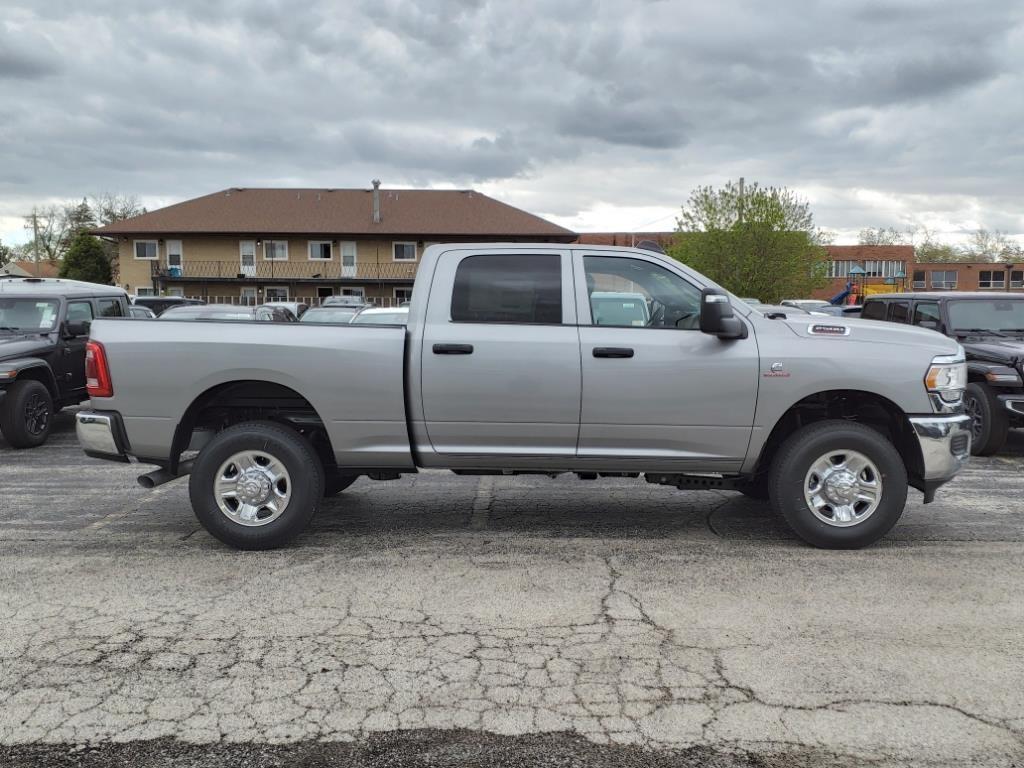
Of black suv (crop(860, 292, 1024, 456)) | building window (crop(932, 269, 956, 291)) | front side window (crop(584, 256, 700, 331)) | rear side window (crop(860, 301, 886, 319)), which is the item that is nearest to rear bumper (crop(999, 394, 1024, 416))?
black suv (crop(860, 292, 1024, 456))

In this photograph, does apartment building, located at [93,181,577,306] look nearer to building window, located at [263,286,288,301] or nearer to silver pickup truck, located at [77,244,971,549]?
building window, located at [263,286,288,301]

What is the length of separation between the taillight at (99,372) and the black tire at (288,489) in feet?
2.48

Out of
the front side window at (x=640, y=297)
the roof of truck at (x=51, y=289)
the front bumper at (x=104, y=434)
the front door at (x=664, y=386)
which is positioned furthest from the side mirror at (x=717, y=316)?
the roof of truck at (x=51, y=289)

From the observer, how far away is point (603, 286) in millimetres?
5762

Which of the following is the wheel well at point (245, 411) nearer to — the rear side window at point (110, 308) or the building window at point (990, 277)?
the rear side window at point (110, 308)

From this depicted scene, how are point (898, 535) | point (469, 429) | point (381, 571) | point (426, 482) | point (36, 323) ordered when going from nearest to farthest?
point (381, 571)
point (469, 429)
point (898, 535)
point (426, 482)
point (36, 323)

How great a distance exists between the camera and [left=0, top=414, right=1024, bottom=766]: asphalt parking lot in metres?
3.26

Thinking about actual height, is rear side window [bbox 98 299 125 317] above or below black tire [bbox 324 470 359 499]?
above

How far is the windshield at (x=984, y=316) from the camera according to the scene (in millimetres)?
10297

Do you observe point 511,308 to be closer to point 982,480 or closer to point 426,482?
point 426,482

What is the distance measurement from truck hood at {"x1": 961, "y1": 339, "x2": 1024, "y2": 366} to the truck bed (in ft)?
22.7

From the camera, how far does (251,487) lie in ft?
18.5

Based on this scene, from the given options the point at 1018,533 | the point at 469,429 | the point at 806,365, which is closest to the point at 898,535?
the point at 1018,533

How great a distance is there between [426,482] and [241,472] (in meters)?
2.49
